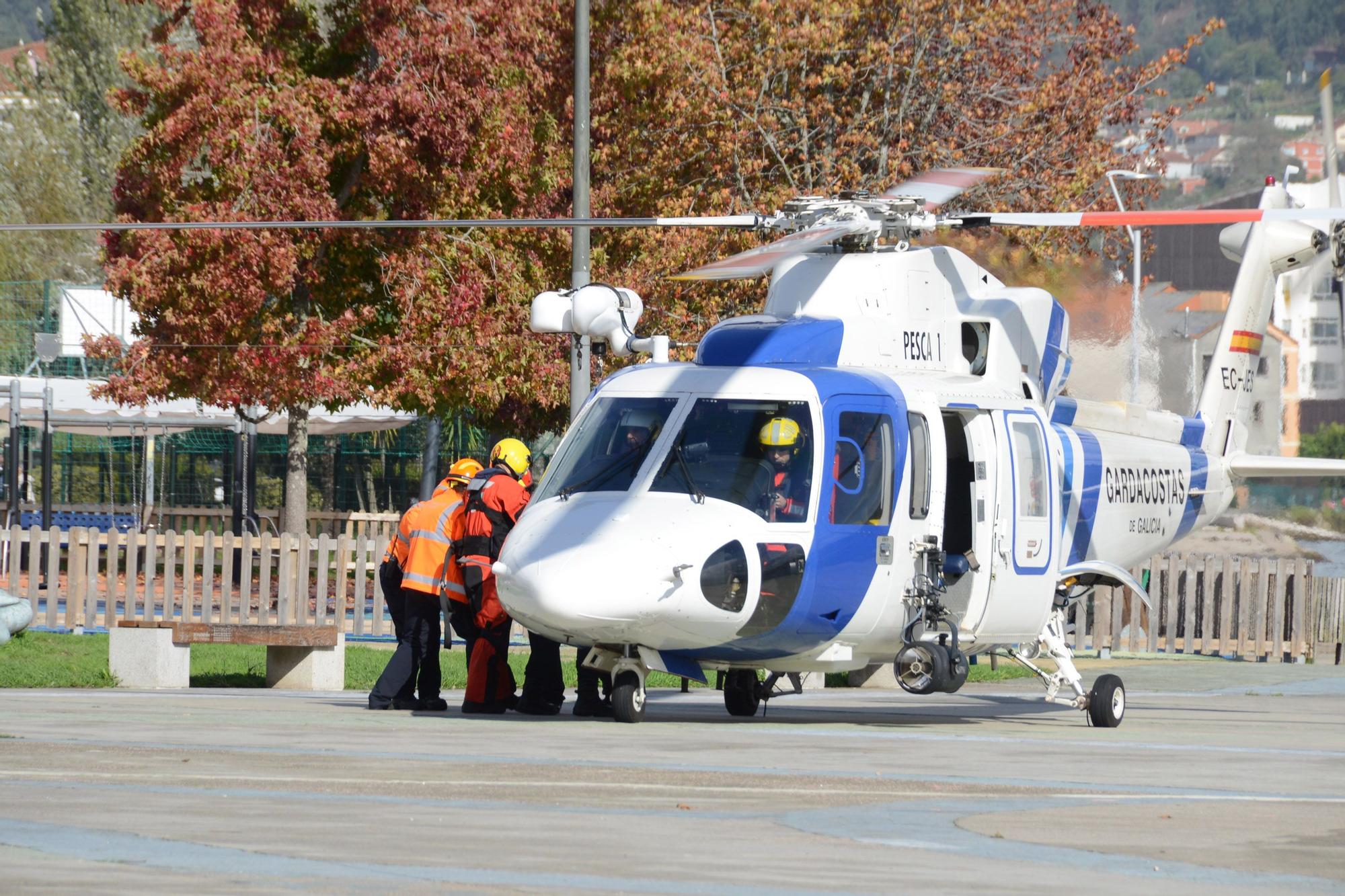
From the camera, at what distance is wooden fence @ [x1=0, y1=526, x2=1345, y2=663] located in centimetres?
2202

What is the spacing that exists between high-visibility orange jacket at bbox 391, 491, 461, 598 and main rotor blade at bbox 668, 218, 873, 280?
222cm

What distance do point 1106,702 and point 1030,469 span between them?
1.64 metres

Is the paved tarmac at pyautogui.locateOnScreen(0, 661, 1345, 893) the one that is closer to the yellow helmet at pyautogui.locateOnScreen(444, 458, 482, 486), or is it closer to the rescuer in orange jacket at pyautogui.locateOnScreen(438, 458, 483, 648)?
the rescuer in orange jacket at pyautogui.locateOnScreen(438, 458, 483, 648)

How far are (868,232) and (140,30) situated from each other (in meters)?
53.0

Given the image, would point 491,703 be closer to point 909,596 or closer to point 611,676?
point 611,676

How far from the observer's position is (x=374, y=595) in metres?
22.1

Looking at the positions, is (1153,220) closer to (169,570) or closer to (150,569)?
(169,570)

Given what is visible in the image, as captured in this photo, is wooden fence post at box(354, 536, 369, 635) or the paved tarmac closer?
the paved tarmac

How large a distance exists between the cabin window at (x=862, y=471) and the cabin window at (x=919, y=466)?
0.79ft

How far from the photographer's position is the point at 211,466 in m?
44.8

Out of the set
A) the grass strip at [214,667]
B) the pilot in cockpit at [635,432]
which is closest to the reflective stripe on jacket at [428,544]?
the pilot in cockpit at [635,432]

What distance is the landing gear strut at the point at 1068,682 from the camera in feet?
42.1

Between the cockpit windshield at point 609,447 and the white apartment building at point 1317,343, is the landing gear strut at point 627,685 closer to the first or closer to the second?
the cockpit windshield at point 609,447

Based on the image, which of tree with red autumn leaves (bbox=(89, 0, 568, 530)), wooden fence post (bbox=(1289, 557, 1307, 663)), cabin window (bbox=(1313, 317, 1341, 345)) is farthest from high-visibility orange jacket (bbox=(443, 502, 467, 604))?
cabin window (bbox=(1313, 317, 1341, 345))
